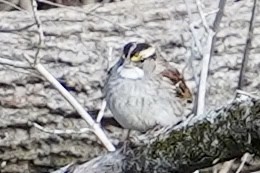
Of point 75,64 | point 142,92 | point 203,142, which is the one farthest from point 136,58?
point 203,142

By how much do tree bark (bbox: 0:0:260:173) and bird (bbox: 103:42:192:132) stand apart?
0.81m

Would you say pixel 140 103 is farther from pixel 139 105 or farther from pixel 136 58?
pixel 136 58

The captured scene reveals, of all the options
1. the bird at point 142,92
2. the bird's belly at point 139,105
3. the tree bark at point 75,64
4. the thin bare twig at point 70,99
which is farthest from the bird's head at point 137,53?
the tree bark at point 75,64

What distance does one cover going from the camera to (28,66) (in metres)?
3.24

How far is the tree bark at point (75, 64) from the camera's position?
513 centimetres

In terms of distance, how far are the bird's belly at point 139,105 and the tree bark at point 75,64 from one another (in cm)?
92

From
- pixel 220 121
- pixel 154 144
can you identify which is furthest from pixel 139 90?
pixel 220 121

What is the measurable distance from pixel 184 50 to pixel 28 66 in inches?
88.7

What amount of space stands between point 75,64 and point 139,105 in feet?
4.42

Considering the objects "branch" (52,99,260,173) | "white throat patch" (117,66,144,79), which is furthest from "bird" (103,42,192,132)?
"branch" (52,99,260,173)

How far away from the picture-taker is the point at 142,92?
4.00 metres

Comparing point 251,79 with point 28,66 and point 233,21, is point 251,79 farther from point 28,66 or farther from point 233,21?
point 28,66

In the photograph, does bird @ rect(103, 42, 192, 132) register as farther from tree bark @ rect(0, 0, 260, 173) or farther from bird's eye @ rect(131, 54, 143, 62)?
tree bark @ rect(0, 0, 260, 173)

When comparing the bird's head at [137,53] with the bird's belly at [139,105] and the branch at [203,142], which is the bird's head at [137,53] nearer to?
the bird's belly at [139,105]
